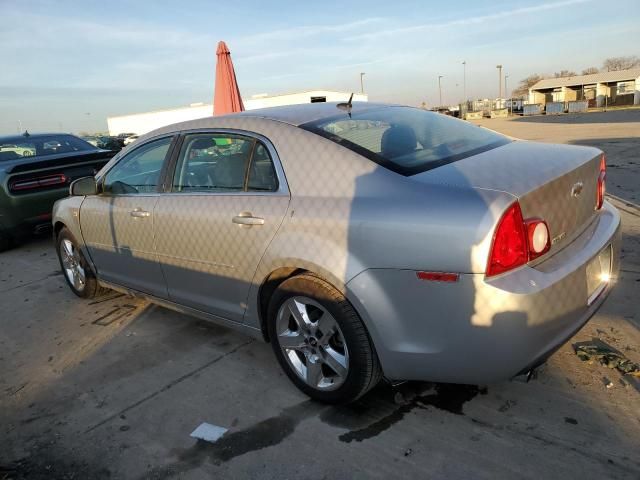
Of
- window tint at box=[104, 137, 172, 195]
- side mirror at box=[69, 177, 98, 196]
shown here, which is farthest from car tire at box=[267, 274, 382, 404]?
side mirror at box=[69, 177, 98, 196]

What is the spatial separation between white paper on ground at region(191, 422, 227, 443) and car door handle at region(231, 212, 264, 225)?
3.57 feet

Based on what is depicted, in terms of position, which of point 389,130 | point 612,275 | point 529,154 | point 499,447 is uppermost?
point 389,130

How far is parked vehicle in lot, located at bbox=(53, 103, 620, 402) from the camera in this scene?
6.48 ft

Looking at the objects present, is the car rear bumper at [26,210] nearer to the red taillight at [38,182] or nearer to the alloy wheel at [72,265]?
the red taillight at [38,182]

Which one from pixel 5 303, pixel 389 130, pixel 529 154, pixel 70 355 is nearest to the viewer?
pixel 529 154

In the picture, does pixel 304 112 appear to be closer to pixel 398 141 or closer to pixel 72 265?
pixel 398 141

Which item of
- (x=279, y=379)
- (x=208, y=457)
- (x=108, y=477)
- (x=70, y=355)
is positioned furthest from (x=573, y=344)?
(x=70, y=355)

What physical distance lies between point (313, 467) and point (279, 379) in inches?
31.7

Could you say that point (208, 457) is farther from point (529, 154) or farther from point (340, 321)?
point (529, 154)

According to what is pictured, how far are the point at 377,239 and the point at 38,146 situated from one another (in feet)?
23.0

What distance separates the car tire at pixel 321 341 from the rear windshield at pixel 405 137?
71 cm

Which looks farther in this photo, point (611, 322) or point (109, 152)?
Answer: point (109, 152)

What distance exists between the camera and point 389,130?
2777 mm

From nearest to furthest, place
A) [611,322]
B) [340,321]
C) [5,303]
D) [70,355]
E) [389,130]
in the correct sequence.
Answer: [340,321] < [389,130] < [611,322] < [70,355] < [5,303]
